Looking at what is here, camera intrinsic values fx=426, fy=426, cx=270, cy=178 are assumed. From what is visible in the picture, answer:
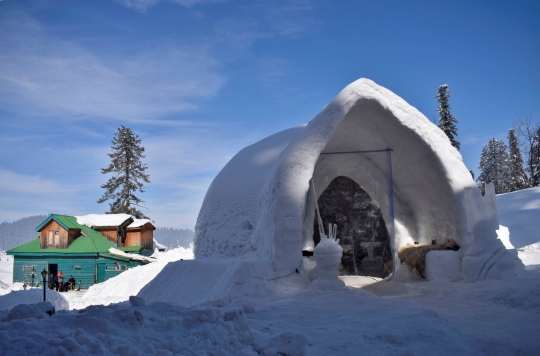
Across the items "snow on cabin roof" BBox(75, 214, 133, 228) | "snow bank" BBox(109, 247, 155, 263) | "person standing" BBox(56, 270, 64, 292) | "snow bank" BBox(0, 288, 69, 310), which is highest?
"snow on cabin roof" BBox(75, 214, 133, 228)

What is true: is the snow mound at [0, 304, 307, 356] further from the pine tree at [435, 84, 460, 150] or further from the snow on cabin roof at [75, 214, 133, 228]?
the pine tree at [435, 84, 460, 150]

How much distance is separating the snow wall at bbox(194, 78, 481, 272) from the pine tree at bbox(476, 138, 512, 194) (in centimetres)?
2661

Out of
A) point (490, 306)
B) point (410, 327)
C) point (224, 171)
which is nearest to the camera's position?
point (410, 327)

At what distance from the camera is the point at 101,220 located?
21.3 metres

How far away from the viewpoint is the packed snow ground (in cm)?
260

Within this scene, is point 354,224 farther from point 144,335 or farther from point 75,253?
point 75,253

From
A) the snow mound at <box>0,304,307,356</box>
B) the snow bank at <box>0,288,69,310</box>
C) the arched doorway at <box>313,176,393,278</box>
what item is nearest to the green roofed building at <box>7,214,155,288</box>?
the snow bank at <box>0,288,69,310</box>

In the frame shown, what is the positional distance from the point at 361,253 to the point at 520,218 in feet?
39.0

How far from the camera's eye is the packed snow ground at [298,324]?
260 cm

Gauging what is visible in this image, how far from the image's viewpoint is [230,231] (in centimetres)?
984

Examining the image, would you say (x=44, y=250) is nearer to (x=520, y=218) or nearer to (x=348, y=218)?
(x=348, y=218)

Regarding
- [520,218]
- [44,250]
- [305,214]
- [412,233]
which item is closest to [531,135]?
[520,218]

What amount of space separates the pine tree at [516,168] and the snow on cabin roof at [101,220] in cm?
2564

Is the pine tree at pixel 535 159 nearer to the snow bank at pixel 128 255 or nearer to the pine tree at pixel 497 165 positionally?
the pine tree at pixel 497 165
